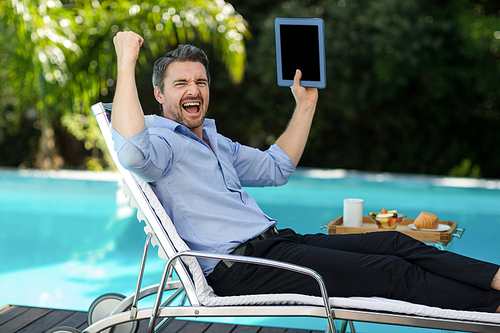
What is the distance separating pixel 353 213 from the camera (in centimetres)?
262

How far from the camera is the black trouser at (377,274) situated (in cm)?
178

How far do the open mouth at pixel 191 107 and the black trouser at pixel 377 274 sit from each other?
2.02ft

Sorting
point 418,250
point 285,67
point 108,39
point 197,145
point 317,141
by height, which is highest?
point 108,39

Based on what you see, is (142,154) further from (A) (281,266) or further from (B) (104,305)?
(B) (104,305)

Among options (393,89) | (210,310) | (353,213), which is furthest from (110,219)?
(393,89)

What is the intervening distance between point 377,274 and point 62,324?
1.79 meters

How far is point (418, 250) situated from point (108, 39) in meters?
6.58

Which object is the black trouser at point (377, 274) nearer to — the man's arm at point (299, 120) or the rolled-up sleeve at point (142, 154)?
the rolled-up sleeve at point (142, 154)

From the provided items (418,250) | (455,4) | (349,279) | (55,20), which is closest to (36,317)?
(349,279)

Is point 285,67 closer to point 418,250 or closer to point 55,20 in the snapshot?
point 418,250

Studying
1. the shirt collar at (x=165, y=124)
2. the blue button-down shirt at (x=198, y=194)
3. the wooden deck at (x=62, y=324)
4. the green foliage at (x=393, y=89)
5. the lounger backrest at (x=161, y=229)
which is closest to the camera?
the lounger backrest at (x=161, y=229)

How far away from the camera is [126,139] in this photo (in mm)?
1794

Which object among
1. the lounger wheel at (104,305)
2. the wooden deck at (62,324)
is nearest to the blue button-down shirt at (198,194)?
the lounger wheel at (104,305)

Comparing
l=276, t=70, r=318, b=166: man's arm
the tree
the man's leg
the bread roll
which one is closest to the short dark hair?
l=276, t=70, r=318, b=166: man's arm
